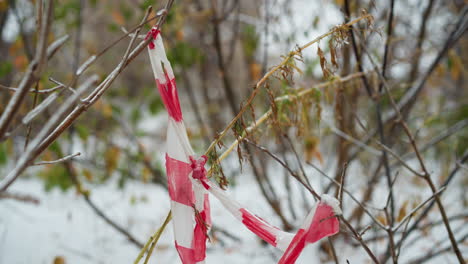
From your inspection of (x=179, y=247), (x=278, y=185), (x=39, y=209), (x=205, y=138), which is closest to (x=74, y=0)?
(x=205, y=138)

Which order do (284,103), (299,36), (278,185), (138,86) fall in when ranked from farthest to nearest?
(138,86), (278,185), (299,36), (284,103)

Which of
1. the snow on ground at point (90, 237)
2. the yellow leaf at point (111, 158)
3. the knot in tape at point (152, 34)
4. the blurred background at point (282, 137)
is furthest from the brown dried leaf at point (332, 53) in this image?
the yellow leaf at point (111, 158)

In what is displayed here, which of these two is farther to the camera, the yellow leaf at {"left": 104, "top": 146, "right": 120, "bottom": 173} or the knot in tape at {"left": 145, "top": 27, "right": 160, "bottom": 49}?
the yellow leaf at {"left": 104, "top": 146, "right": 120, "bottom": 173}

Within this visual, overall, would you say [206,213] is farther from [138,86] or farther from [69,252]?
[138,86]

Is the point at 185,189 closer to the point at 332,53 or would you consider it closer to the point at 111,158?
the point at 332,53

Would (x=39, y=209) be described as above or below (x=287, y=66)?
above

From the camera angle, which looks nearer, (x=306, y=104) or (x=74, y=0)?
(x=306, y=104)

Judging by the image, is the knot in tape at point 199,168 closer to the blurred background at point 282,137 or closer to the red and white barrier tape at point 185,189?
the red and white barrier tape at point 185,189

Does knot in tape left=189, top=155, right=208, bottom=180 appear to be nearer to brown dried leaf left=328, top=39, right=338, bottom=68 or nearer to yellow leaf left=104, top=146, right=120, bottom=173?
brown dried leaf left=328, top=39, right=338, bottom=68

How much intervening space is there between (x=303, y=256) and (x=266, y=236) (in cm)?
74

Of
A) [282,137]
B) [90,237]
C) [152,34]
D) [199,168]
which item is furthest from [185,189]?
[90,237]

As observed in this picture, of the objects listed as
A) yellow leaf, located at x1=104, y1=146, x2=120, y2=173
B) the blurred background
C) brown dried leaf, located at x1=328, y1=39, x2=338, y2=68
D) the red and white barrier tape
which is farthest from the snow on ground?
brown dried leaf, located at x1=328, y1=39, x2=338, y2=68

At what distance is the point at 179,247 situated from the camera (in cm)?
53

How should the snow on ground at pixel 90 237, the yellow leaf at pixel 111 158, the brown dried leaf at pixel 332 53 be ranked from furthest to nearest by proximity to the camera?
the yellow leaf at pixel 111 158
the snow on ground at pixel 90 237
the brown dried leaf at pixel 332 53
